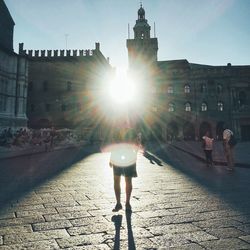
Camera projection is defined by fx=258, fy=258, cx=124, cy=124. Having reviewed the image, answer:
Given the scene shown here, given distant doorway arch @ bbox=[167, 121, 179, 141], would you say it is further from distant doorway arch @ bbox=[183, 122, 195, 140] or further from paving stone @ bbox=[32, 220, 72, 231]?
paving stone @ bbox=[32, 220, 72, 231]

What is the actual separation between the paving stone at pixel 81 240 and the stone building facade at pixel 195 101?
3741 cm

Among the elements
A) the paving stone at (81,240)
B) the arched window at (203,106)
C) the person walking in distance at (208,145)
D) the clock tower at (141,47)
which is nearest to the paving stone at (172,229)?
the paving stone at (81,240)

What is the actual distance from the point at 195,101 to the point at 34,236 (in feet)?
132

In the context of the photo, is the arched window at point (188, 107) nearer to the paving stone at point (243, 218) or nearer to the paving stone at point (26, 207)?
the paving stone at point (243, 218)

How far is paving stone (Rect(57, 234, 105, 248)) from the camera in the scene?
10.1 ft

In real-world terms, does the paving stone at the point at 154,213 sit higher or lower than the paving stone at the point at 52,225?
higher

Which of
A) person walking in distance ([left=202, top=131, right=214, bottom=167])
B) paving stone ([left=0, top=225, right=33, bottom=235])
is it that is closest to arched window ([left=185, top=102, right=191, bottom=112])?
person walking in distance ([left=202, top=131, right=214, bottom=167])

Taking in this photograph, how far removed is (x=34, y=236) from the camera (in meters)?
3.34

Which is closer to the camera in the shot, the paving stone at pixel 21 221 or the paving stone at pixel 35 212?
the paving stone at pixel 21 221

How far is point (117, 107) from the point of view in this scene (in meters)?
46.3

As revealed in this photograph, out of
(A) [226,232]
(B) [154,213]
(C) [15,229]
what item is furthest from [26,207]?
(A) [226,232]

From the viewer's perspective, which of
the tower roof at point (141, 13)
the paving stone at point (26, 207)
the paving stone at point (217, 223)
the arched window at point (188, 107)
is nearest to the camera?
the paving stone at point (217, 223)

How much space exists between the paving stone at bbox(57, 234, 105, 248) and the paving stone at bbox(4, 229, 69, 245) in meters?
0.14

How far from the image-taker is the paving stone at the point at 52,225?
11.9 feet
